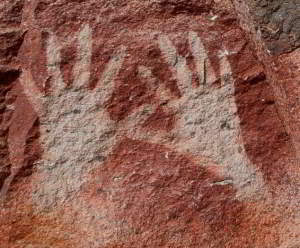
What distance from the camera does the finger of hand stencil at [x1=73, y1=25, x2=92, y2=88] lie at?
117 cm

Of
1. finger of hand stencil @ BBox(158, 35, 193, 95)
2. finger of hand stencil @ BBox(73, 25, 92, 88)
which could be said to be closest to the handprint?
finger of hand stencil @ BBox(158, 35, 193, 95)

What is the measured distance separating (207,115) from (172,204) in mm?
175

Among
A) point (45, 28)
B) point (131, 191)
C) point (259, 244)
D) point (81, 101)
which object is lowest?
point (259, 244)

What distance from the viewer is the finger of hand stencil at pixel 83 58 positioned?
1172mm

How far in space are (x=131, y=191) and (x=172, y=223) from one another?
0.09 metres

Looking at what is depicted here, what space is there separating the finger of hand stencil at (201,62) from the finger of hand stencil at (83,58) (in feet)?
0.63

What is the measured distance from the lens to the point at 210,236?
1125 mm

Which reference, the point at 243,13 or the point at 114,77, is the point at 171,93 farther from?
the point at 243,13

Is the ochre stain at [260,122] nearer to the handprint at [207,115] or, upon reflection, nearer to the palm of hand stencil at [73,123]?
the handprint at [207,115]

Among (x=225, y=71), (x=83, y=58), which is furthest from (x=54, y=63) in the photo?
(x=225, y=71)

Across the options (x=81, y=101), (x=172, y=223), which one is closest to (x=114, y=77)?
(x=81, y=101)

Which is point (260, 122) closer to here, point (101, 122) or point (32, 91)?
point (101, 122)

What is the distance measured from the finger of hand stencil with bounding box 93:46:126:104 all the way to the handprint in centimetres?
5

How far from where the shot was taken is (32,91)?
117 cm
